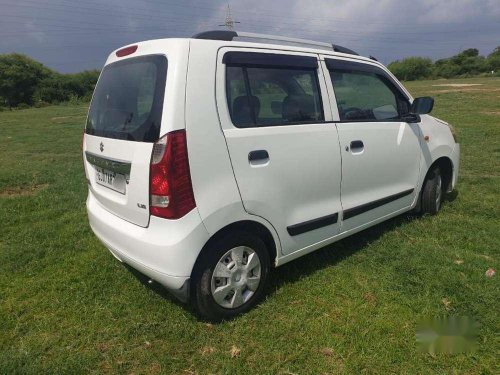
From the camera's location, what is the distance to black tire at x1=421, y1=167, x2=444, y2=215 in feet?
14.9

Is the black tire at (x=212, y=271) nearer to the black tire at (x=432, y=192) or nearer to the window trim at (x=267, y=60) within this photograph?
the window trim at (x=267, y=60)

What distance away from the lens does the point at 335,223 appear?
11.3 ft

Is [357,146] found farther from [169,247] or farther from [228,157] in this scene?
[169,247]

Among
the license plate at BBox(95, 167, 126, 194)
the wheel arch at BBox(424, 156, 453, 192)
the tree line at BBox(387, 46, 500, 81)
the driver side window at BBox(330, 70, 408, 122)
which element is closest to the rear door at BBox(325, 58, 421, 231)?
the driver side window at BBox(330, 70, 408, 122)

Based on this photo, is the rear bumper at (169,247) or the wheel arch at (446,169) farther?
the wheel arch at (446,169)

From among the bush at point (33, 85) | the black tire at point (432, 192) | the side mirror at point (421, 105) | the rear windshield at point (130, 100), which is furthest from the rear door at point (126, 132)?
the bush at point (33, 85)

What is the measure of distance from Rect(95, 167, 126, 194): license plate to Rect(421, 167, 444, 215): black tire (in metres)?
3.40

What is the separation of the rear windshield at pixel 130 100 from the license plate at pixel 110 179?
27cm

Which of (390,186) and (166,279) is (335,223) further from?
(166,279)

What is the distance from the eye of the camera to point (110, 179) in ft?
9.52

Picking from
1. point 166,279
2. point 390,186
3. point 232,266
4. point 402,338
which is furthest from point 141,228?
point 390,186

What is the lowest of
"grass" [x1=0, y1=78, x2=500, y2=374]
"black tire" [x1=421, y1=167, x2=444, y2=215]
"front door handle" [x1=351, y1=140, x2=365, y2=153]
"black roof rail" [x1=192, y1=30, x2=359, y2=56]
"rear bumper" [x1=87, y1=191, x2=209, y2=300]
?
"grass" [x1=0, y1=78, x2=500, y2=374]

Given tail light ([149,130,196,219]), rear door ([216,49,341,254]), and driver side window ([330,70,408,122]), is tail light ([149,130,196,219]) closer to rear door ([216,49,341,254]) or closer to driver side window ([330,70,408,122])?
rear door ([216,49,341,254])

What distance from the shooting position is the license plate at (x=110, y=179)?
276 cm
